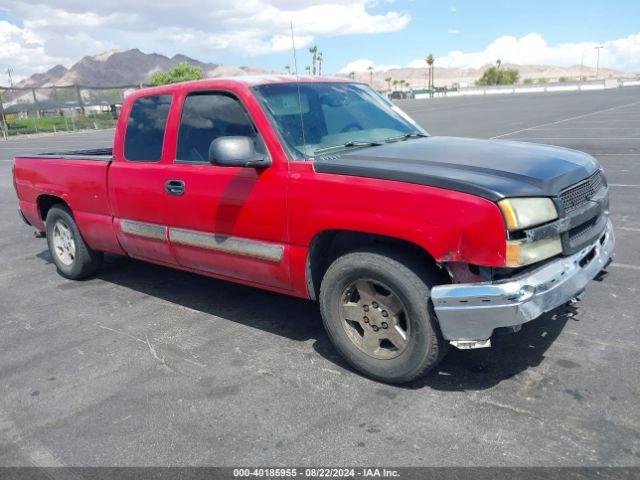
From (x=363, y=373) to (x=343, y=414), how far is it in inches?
17.5

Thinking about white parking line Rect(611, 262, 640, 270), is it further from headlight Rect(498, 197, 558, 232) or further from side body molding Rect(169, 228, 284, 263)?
side body molding Rect(169, 228, 284, 263)

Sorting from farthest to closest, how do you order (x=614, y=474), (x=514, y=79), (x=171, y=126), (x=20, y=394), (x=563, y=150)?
1. (x=514, y=79)
2. (x=171, y=126)
3. (x=563, y=150)
4. (x=20, y=394)
5. (x=614, y=474)

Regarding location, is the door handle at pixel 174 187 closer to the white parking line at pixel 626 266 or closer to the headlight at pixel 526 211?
the headlight at pixel 526 211

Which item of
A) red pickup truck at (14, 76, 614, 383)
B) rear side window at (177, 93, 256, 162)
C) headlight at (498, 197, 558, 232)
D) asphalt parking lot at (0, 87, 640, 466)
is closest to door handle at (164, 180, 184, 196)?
red pickup truck at (14, 76, 614, 383)

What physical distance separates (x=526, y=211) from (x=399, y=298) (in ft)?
2.74

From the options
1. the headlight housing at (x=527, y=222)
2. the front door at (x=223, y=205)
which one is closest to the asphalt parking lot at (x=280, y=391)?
the front door at (x=223, y=205)

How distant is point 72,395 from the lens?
354 centimetres

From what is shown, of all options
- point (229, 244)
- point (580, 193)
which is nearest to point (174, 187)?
point (229, 244)

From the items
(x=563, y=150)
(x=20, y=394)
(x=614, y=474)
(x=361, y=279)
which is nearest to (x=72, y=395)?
(x=20, y=394)

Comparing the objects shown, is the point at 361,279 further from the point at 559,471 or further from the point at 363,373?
the point at 559,471

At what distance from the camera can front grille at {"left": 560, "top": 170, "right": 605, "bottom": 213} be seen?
319 cm

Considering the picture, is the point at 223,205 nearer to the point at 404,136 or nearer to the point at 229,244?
the point at 229,244

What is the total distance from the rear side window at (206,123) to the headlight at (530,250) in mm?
1907

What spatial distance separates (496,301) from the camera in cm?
288
